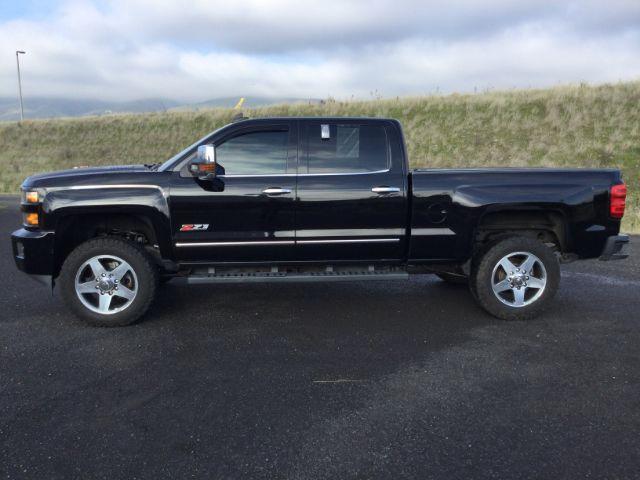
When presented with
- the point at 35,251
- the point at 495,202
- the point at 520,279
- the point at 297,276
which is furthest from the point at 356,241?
the point at 35,251

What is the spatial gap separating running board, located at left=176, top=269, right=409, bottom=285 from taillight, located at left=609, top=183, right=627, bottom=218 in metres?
2.09

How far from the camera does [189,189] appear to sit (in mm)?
4684

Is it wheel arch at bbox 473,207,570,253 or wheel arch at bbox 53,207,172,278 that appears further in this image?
wheel arch at bbox 473,207,570,253

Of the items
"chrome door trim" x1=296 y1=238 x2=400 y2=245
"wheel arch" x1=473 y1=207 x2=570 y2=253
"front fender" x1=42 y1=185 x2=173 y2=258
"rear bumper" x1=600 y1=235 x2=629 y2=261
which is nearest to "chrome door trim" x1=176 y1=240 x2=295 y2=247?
"chrome door trim" x1=296 y1=238 x2=400 y2=245

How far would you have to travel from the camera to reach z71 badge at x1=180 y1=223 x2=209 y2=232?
4.72 metres

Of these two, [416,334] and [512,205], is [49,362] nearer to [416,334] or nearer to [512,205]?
[416,334]

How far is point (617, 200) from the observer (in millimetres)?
4883

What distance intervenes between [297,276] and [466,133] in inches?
804

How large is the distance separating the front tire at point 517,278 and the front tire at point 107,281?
3193 mm

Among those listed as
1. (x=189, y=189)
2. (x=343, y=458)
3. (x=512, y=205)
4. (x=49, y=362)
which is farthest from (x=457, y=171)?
(x=49, y=362)

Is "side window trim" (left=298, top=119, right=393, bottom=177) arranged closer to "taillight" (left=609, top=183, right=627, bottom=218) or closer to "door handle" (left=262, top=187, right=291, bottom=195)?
"door handle" (left=262, top=187, right=291, bottom=195)

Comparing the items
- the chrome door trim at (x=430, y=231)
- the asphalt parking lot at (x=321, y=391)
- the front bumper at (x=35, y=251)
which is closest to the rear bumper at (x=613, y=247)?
the asphalt parking lot at (x=321, y=391)

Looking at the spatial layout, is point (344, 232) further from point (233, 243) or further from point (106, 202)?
point (106, 202)

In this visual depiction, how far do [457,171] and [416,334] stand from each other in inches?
64.0
